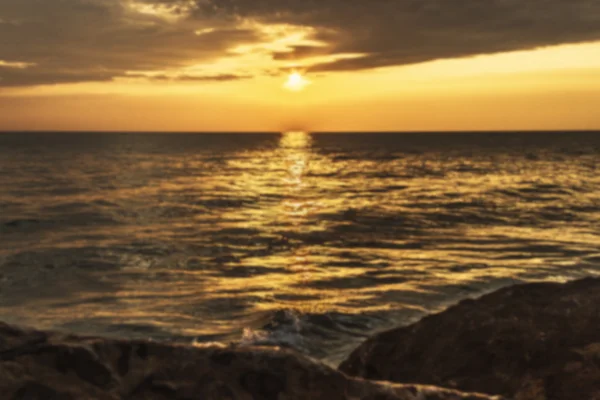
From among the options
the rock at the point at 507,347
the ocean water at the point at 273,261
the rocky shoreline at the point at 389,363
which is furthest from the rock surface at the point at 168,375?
the ocean water at the point at 273,261

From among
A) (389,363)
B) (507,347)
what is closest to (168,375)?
(389,363)

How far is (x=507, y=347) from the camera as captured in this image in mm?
5355

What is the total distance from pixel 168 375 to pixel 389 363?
10.8ft

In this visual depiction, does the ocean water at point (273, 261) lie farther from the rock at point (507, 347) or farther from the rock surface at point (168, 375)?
the rock surface at point (168, 375)

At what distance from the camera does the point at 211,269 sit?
14.3 metres

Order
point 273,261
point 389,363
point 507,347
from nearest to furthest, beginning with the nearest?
point 507,347 < point 389,363 < point 273,261

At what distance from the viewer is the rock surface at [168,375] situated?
110 inches

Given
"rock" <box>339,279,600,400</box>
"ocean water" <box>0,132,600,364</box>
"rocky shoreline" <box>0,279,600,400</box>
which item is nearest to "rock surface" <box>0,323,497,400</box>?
"rocky shoreline" <box>0,279,600,400</box>

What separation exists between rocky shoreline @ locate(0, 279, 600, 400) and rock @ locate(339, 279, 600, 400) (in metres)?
0.01

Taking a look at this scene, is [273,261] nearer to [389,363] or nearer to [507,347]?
[389,363]

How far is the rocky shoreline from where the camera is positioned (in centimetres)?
285

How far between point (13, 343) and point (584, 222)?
22.2 meters

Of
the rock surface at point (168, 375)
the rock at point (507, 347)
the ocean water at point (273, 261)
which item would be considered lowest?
the ocean water at point (273, 261)

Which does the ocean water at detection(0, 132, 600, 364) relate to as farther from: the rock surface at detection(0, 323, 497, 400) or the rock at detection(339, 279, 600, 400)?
the rock surface at detection(0, 323, 497, 400)
